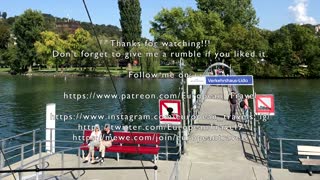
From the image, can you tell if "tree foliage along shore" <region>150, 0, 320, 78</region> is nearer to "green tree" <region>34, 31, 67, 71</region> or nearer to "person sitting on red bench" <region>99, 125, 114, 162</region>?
"green tree" <region>34, 31, 67, 71</region>

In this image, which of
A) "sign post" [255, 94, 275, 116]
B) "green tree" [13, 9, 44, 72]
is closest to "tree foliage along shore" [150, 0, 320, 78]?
"green tree" [13, 9, 44, 72]

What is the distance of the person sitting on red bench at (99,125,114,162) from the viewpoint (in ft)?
47.4

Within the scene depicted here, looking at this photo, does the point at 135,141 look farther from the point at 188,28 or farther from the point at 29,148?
the point at 188,28

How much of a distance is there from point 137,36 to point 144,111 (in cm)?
5730

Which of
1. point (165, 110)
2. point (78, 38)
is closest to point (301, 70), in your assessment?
point (78, 38)

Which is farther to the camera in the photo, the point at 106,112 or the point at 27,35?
the point at 27,35

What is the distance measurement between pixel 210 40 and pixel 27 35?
172 feet

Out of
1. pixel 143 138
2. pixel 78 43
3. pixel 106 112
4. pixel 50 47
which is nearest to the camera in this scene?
pixel 143 138

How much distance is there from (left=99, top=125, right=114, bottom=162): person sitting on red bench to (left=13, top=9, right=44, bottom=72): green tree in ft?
313

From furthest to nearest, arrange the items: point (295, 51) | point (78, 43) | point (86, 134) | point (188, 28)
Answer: point (78, 43), point (295, 51), point (188, 28), point (86, 134)

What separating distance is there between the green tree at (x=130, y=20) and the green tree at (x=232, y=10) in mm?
15334

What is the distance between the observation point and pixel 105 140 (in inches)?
591

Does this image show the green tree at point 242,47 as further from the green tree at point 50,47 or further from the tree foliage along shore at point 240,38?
the green tree at point 50,47

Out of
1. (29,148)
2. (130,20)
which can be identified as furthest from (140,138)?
(130,20)
